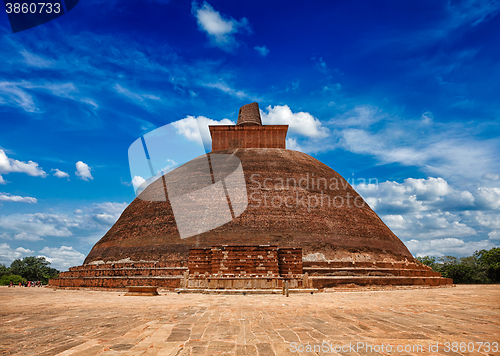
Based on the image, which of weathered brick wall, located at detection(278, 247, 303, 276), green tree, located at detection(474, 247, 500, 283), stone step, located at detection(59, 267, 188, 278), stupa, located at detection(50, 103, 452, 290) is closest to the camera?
stupa, located at detection(50, 103, 452, 290)

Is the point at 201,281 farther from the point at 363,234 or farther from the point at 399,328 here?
the point at 363,234

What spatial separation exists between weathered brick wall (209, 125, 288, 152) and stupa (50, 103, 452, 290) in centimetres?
237

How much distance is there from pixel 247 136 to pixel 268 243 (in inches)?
458

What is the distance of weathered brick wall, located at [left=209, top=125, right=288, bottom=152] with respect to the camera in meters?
24.1

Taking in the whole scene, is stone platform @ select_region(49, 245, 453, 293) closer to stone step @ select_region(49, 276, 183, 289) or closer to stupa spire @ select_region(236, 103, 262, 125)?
stone step @ select_region(49, 276, 183, 289)

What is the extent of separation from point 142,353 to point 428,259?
144 feet

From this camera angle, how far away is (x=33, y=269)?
117ft

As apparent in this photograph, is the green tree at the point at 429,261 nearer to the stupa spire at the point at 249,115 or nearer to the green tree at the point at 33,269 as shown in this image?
the stupa spire at the point at 249,115

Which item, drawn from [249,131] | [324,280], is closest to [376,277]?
[324,280]

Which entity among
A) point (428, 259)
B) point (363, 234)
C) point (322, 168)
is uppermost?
point (322, 168)

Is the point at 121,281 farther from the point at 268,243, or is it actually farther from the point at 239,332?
the point at 239,332

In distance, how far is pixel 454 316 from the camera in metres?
5.17

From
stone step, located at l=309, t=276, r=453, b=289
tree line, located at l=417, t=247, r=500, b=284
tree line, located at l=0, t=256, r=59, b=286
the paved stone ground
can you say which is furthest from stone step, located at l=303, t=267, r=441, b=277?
tree line, located at l=0, t=256, r=59, b=286

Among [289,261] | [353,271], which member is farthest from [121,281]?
[353,271]
